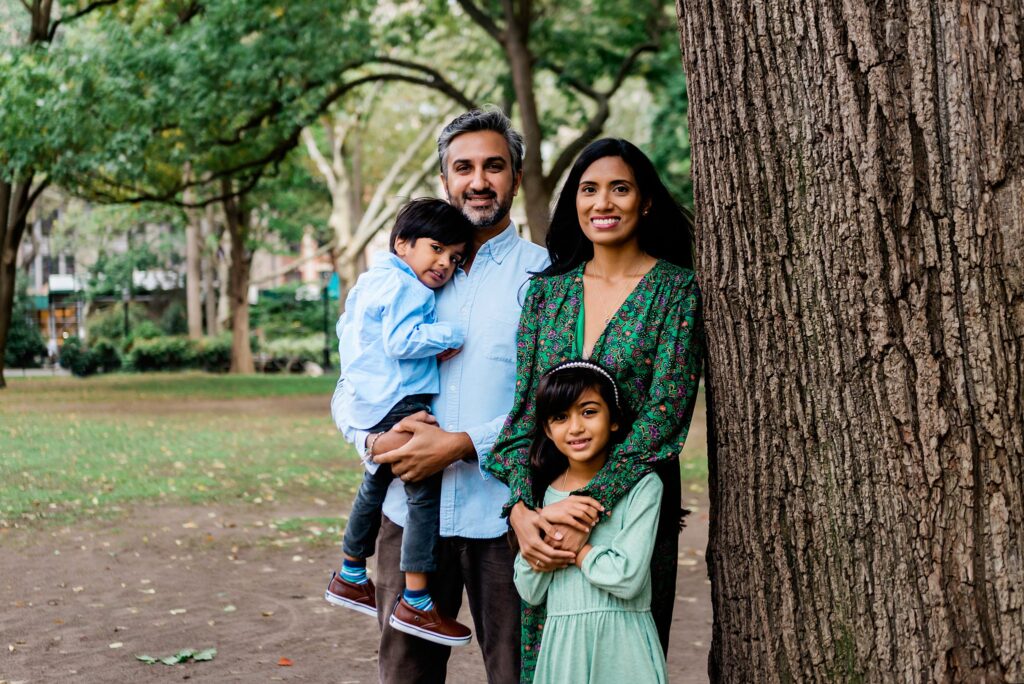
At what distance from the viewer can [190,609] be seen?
23.0ft

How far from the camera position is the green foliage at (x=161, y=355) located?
3606cm

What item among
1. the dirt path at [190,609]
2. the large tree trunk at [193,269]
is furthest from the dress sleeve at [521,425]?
the large tree trunk at [193,269]

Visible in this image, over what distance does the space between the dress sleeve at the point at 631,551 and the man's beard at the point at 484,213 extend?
1119 mm

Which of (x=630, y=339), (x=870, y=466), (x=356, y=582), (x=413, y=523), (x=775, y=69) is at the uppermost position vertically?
(x=775, y=69)

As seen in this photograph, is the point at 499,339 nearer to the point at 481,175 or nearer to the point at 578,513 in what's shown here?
the point at 481,175

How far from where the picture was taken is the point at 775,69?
3031 millimetres

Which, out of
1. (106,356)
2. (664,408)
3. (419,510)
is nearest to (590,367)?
(664,408)

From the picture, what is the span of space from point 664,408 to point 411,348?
908mm

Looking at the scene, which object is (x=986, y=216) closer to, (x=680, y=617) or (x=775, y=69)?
(x=775, y=69)

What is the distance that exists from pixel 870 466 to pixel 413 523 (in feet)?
4.91

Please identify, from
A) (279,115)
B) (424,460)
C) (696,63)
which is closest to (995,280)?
(696,63)

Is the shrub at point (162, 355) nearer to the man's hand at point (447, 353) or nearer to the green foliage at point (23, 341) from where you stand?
the green foliage at point (23, 341)

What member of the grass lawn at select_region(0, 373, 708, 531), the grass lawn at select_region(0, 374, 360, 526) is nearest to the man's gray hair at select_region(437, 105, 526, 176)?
the grass lawn at select_region(0, 373, 708, 531)

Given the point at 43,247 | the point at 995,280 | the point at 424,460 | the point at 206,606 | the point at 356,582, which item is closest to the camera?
the point at 995,280
